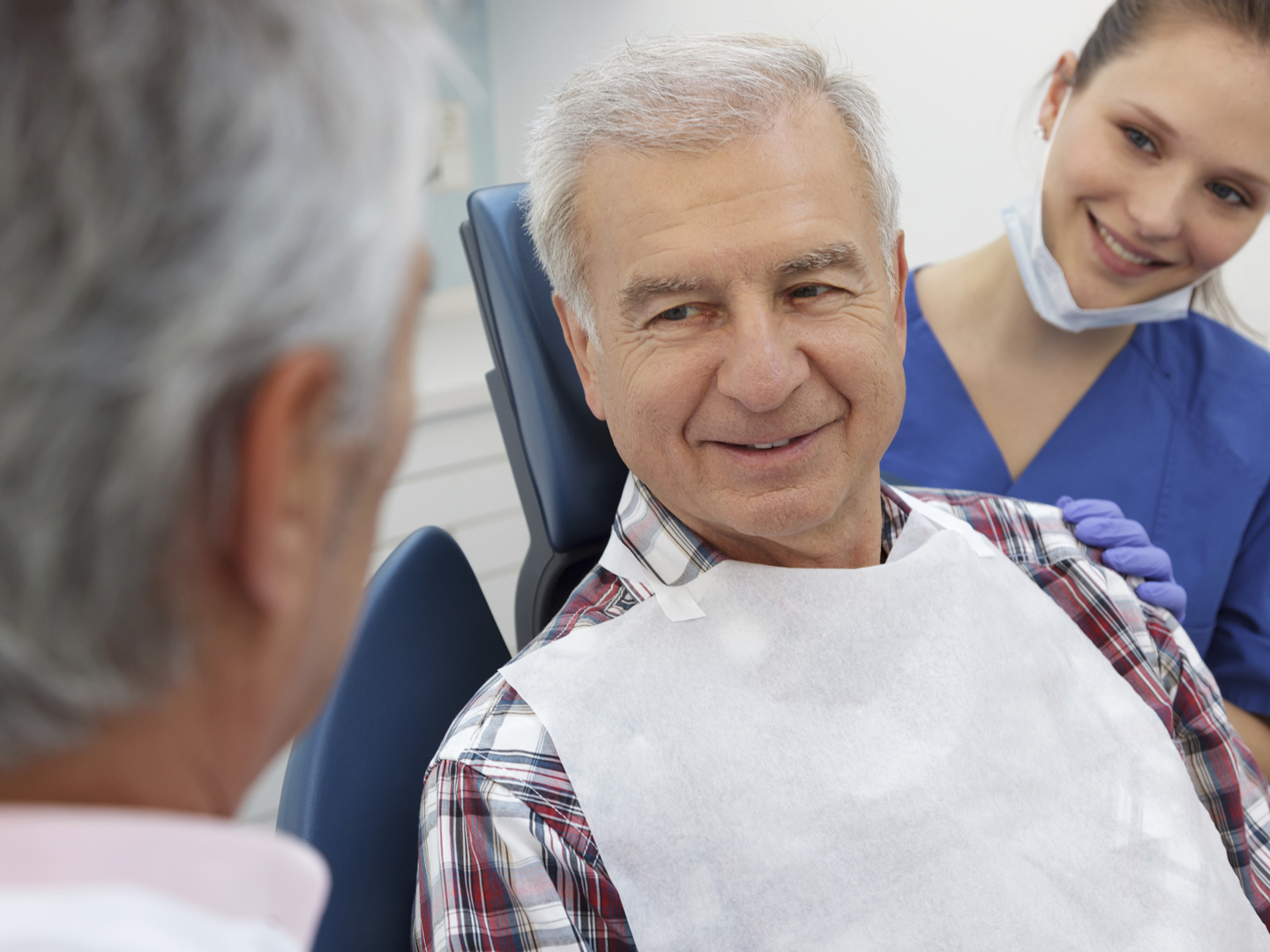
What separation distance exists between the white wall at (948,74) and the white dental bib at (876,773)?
4.54 feet

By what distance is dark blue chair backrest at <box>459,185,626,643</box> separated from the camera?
4.02 feet

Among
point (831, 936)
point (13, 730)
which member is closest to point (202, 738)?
point (13, 730)

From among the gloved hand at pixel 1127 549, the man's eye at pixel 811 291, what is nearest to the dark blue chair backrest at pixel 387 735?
the man's eye at pixel 811 291

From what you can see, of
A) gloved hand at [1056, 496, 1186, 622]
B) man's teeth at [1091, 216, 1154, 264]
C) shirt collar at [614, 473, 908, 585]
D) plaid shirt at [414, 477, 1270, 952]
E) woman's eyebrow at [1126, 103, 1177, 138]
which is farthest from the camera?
man's teeth at [1091, 216, 1154, 264]

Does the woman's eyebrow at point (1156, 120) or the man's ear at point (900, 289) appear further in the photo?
the woman's eyebrow at point (1156, 120)

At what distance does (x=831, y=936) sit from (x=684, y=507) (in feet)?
1.29

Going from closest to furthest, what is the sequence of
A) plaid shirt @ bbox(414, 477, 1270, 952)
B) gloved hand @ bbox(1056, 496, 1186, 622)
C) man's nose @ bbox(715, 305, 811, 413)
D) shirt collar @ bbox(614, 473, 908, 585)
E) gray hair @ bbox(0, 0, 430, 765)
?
gray hair @ bbox(0, 0, 430, 765) < plaid shirt @ bbox(414, 477, 1270, 952) < man's nose @ bbox(715, 305, 811, 413) < shirt collar @ bbox(614, 473, 908, 585) < gloved hand @ bbox(1056, 496, 1186, 622)

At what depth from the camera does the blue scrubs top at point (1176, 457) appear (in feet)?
4.69

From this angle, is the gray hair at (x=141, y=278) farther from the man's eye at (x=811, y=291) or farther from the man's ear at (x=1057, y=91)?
the man's ear at (x=1057, y=91)

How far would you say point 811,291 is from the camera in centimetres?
96

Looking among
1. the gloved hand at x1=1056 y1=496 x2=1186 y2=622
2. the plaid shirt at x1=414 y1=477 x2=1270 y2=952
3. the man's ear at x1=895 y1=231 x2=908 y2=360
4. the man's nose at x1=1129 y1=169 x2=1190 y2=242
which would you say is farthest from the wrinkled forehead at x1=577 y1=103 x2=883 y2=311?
the man's nose at x1=1129 y1=169 x2=1190 y2=242

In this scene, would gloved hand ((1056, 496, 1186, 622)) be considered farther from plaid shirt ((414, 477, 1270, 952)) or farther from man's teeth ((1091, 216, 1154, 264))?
man's teeth ((1091, 216, 1154, 264))

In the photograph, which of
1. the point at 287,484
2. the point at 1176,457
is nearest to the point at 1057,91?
the point at 1176,457

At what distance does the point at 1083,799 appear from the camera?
961mm
